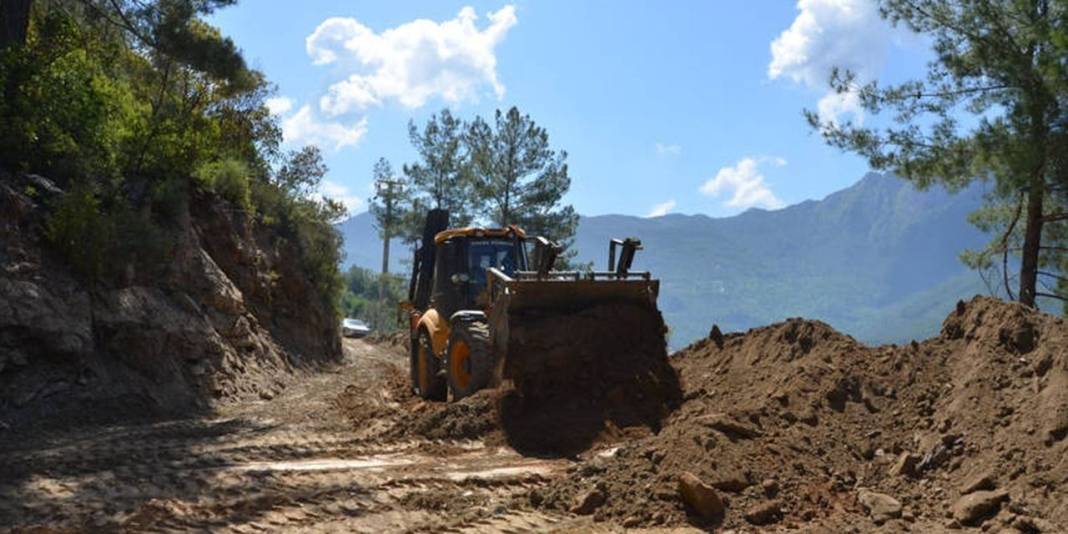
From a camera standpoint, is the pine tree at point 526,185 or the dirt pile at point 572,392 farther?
the pine tree at point 526,185

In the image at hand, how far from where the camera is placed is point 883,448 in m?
7.00

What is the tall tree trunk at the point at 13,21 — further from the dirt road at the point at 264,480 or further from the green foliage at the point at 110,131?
the dirt road at the point at 264,480

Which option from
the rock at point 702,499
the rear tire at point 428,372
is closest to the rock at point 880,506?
the rock at point 702,499

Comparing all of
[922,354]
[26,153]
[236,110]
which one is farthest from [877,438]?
[236,110]

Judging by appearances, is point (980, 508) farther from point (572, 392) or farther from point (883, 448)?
point (572, 392)

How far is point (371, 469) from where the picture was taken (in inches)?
289

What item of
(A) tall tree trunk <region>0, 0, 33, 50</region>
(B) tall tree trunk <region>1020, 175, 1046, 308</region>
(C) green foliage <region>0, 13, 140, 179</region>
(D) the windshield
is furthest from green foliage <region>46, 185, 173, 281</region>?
(B) tall tree trunk <region>1020, 175, 1046, 308</region>

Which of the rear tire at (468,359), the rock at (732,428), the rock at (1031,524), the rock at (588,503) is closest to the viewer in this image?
the rock at (1031,524)

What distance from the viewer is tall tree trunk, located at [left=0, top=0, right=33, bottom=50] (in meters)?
11.6

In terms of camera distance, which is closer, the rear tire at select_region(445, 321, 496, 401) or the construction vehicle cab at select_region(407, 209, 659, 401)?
the construction vehicle cab at select_region(407, 209, 659, 401)

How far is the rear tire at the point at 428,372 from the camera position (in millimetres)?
12117

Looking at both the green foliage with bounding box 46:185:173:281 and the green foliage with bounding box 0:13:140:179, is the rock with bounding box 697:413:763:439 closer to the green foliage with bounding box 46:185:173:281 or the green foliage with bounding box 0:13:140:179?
the green foliage with bounding box 46:185:173:281

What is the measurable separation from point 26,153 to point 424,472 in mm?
7667

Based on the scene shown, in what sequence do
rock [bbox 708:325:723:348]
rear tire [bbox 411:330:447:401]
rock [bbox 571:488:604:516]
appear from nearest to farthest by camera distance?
rock [bbox 571:488:604:516]
rock [bbox 708:325:723:348]
rear tire [bbox 411:330:447:401]
